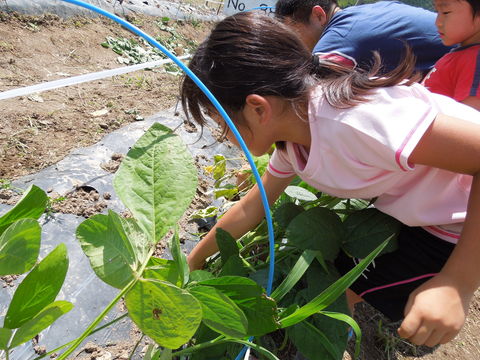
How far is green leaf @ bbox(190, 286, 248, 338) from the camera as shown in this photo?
1.75 feet

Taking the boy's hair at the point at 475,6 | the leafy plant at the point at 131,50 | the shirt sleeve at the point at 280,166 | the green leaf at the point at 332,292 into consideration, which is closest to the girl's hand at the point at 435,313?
the green leaf at the point at 332,292

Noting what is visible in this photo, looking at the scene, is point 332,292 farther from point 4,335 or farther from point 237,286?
point 4,335

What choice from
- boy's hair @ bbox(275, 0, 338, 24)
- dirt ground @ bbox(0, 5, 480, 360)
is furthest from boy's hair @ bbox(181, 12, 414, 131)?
boy's hair @ bbox(275, 0, 338, 24)

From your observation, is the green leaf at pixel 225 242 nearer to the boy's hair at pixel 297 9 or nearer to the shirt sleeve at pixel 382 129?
the shirt sleeve at pixel 382 129

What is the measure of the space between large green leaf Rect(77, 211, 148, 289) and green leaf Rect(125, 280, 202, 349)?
0.09 ft

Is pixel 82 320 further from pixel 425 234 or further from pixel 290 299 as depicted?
pixel 425 234

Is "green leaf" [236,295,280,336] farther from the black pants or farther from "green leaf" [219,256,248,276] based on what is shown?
the black pants

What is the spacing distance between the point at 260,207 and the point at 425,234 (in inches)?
15.2

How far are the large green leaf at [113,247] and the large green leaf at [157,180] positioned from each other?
1.0 inches

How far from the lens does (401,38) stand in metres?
1.55

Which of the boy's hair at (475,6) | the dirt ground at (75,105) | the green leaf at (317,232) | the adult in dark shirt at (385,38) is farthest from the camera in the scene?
the adult in dark shirt at (385,38)

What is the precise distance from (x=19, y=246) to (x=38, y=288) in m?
0.05

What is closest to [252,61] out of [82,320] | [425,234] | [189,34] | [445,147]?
[445,147]

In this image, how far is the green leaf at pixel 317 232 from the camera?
0.90 m
